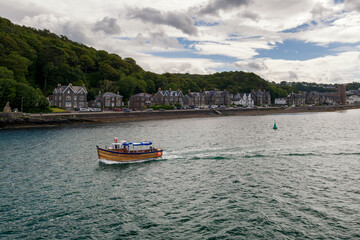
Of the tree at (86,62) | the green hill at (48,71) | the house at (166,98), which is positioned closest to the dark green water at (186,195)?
the green hill at (48,71)

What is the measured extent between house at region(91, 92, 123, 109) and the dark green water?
308 ft

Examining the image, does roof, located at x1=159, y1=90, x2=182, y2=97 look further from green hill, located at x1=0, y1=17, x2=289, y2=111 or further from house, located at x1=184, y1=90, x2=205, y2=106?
green hill, located at x1=0, y1=17, x2=289, y2=111

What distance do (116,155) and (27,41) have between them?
517 feet

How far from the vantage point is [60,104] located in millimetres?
123625

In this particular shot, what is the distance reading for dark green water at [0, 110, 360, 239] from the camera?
739 inches

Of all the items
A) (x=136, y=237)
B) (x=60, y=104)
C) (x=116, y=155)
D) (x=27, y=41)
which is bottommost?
(x=136, y=237)

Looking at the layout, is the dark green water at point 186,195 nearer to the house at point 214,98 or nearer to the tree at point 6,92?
the tree at point 6,92

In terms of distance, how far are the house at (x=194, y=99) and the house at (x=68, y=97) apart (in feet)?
222

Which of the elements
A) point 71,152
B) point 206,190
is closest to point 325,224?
point 206,190

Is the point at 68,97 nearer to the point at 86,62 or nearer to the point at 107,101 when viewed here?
the point at 107,101

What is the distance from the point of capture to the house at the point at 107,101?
136m

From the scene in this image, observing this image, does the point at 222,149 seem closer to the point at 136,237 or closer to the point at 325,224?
the point at 325,224

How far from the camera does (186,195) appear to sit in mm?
24875

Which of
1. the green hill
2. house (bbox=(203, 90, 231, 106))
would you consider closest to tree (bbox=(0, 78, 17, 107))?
the green hill
